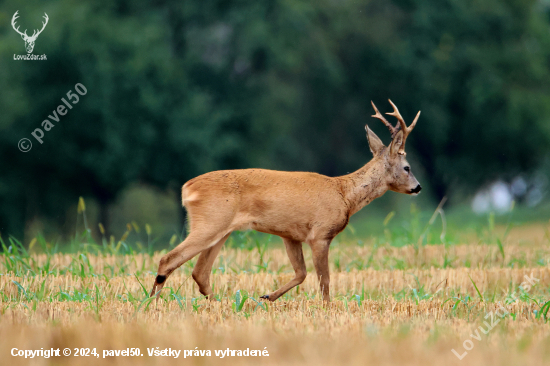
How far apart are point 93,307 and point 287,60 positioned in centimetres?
2000

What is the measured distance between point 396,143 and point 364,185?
62 cm

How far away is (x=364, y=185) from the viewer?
7.57 m

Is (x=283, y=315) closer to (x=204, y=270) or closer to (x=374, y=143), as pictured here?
(x=204, y=270)

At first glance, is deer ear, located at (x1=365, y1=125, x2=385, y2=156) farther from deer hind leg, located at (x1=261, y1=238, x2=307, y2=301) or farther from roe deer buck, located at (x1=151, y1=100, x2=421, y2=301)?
deer hind leg, located at (x1=261, y1=238, x2=307, y2=301)

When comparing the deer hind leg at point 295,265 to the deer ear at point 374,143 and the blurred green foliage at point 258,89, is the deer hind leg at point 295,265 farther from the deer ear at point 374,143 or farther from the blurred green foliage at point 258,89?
the blurred green foliage at point 258,89

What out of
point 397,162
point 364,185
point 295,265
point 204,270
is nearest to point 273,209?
point 295,265

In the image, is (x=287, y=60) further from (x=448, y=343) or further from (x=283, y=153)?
(x=448, y=343)

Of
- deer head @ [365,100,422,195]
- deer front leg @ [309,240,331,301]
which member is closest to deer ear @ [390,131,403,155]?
deer head @ [365,100,422,195]

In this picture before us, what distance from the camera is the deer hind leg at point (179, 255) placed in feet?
21.5

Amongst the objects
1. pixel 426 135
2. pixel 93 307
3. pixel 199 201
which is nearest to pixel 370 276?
pixel 199 201

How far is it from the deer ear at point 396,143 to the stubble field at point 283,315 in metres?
1.62

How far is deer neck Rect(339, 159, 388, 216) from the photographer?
7504mm

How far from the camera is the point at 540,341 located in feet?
14.8

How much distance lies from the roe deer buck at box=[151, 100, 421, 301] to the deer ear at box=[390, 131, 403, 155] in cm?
1
